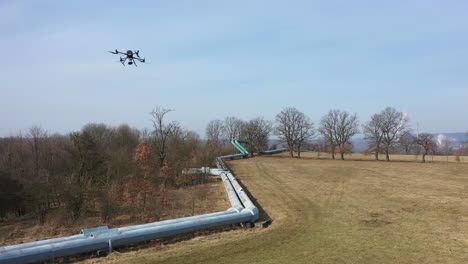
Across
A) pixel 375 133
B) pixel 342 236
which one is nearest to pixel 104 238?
pixel 342 236

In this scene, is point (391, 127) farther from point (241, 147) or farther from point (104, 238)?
point (104, 238)

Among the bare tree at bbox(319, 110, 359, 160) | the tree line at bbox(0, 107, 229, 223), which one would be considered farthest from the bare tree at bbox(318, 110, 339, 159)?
the tree line at bbox(0, 107, 229, 223)

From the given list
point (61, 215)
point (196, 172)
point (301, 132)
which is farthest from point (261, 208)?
point (301, 132)

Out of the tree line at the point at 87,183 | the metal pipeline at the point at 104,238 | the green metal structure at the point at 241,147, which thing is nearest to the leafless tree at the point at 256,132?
the green metal structure at the point at 241,147

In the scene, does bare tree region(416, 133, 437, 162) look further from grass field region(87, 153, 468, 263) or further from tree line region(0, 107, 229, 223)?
tree line region(0, 107, 229, 223)

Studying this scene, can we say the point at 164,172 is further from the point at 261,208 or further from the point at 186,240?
the point at 186,240

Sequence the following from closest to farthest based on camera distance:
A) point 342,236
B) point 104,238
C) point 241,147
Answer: point 104,238 → point 342,236 → point 241,147
